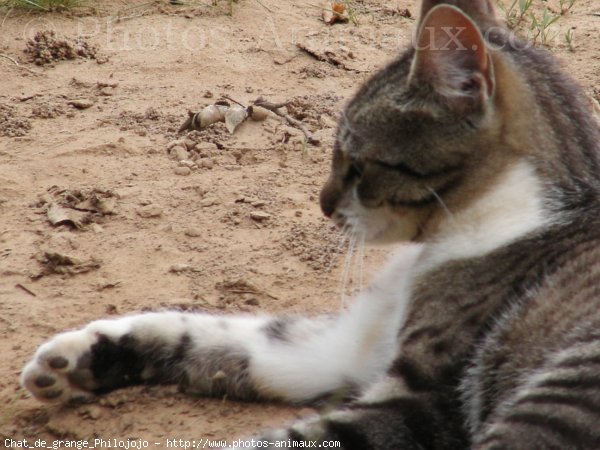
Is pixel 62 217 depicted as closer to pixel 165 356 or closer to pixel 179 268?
pixel 179 268

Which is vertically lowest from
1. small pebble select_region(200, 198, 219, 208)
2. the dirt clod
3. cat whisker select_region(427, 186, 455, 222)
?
the dirt clod

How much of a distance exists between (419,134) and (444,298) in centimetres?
51

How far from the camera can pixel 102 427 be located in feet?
9.71

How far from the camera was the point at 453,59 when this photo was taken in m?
2.72

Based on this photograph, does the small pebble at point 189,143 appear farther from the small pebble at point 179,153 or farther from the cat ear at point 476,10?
the cat ear at point 476,10

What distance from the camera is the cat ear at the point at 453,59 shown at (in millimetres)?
2697

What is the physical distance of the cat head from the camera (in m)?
2.74

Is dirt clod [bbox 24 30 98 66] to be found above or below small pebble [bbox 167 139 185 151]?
below

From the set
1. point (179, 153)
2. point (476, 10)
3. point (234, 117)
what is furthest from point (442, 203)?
point (234, 117)

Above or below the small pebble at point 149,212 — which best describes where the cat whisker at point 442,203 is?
above

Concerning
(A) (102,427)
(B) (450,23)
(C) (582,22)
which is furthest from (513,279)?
(C) (582,22)

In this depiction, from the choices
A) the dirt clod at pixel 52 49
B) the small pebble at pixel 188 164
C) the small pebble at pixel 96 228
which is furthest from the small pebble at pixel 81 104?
the small pebble at pixel 96 228

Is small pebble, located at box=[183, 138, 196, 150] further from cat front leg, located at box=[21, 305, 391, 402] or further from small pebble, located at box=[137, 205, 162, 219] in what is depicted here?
cat front leg, located at box=[21, 305, 391, 402]

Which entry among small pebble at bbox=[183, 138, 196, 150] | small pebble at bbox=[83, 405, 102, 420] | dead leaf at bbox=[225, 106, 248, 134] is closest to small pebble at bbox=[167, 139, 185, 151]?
small pebble at bbox=[183, 138, 196, 150]
